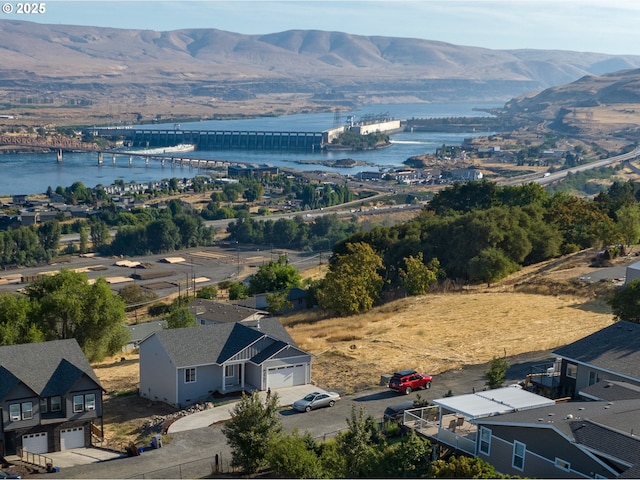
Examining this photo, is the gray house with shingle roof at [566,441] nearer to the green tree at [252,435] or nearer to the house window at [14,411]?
the green tree at [252,435]

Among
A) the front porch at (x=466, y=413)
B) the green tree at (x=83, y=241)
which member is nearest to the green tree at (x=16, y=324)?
the front porch at (x=466, y=413)

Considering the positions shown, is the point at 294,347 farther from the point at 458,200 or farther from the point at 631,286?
the point at 458,200

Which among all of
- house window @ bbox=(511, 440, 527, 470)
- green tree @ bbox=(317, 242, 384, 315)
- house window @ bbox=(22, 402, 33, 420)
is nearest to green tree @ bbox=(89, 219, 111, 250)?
green tree @ bbox=(317, 242, 384, 315)

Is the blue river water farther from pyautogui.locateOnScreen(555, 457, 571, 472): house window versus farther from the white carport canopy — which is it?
pyautogui.locateOnScreen(555, 457, 571, 472): house window

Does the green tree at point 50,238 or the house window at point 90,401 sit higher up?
the house window at point 90,401

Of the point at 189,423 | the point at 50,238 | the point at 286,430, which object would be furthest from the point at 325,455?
the point at 50,238

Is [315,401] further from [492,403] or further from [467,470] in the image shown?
[467,470]
